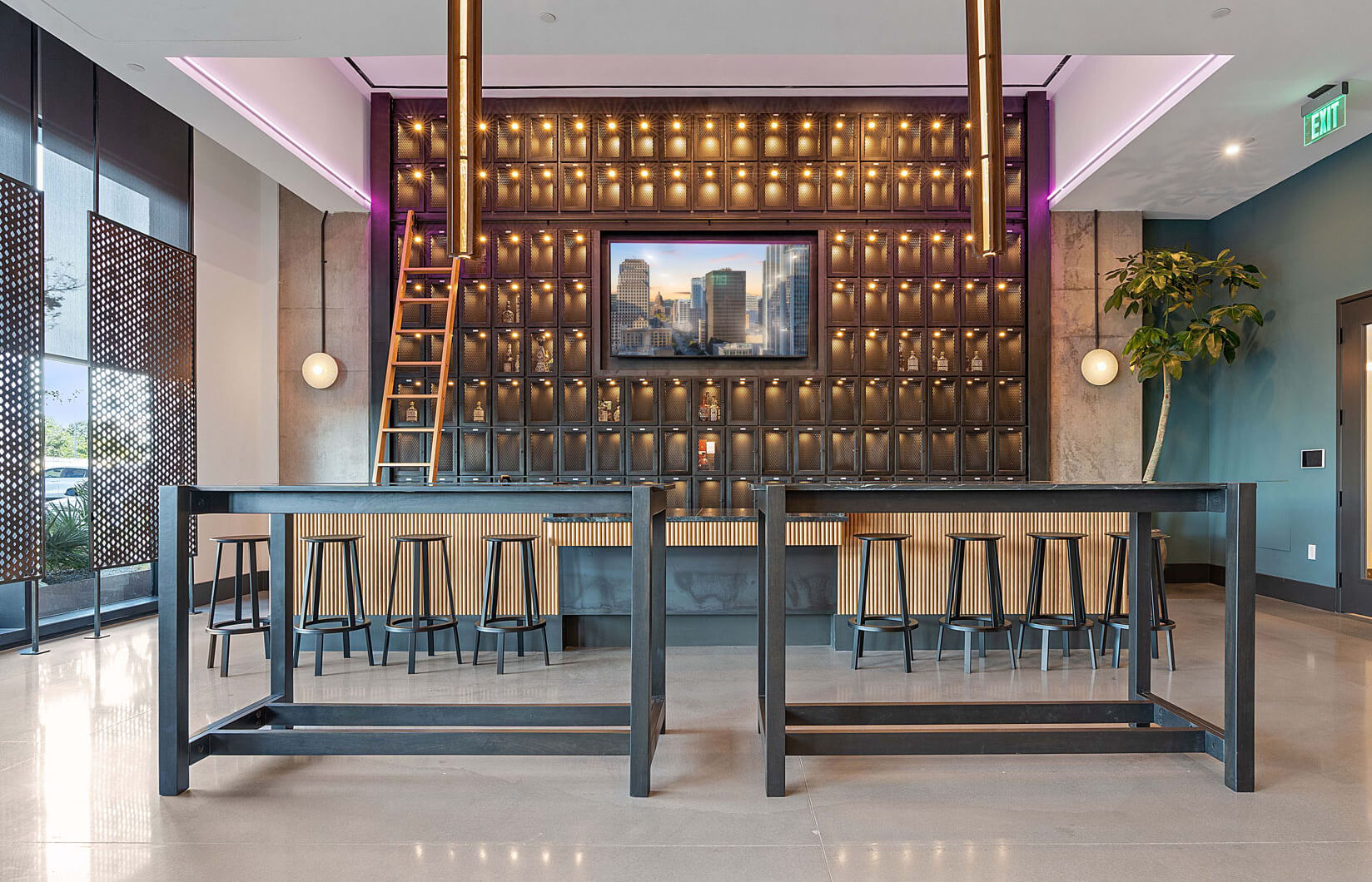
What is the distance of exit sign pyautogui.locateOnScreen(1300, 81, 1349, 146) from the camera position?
16.7 feet

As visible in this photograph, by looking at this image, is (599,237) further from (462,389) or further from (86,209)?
(86,209)

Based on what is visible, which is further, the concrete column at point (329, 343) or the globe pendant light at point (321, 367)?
the concrete column at point (329, 343)

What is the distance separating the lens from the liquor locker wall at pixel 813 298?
729 cm

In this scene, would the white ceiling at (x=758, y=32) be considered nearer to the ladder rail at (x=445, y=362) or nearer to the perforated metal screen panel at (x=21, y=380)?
the perforated metal screen panel at (x=21, y=380)

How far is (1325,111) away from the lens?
17.1 feet

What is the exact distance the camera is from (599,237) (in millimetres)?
7344

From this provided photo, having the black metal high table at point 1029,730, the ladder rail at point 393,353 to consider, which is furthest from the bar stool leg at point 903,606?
the ladder rail at point 393,353

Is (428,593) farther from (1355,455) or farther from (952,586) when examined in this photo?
(1355,455)

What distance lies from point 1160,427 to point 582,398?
498cm

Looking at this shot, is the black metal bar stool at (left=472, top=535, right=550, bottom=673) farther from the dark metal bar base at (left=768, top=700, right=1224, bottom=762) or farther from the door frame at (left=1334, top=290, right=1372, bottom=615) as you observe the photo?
the door frame at (left=1334, top=290, right=1372, bottom=615)

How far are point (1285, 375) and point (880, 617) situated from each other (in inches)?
184

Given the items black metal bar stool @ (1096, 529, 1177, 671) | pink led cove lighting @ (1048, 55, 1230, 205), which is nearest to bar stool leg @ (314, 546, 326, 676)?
black metal bar stool @ (1096, 529, 1177, 671)

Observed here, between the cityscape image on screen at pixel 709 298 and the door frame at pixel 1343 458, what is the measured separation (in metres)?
4.07

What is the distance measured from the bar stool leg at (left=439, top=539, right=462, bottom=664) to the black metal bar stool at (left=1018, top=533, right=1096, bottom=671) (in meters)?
3.19
